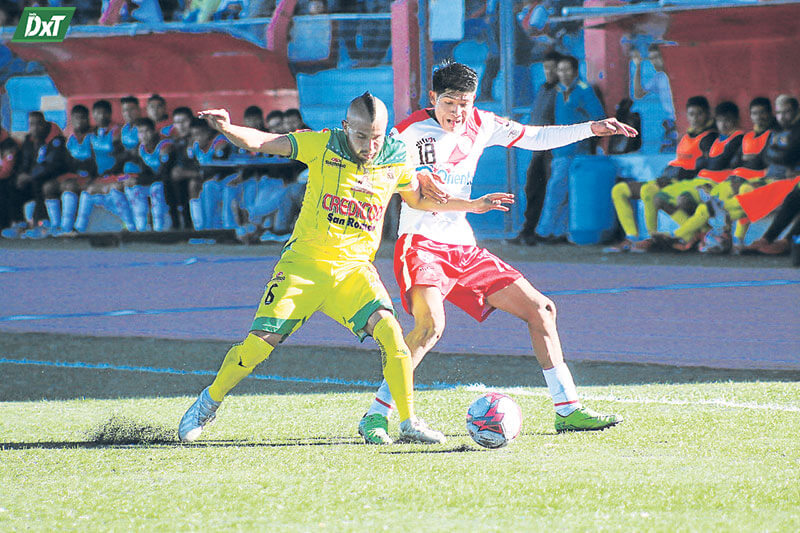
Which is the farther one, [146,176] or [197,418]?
[146,176]

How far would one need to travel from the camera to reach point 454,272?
673 centimetres

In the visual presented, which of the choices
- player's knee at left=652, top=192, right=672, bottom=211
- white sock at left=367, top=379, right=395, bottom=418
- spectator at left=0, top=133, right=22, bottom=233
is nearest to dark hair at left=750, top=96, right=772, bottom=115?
player's knee at left=652, top=192, right=672, bottom=211

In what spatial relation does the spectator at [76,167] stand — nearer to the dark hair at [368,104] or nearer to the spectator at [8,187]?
the spectator at [8,187]

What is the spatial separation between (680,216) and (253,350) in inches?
413

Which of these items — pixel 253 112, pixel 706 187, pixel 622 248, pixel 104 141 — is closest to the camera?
pixel 706 187

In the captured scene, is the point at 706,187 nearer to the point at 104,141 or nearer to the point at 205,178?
the point at 205,178

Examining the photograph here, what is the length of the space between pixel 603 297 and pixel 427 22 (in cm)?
767

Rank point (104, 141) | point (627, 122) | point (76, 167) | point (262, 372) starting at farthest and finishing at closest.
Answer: point (76, 167), point (104, 141), point (627, 122), point (262, 372)

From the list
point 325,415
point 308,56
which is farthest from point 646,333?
point 308,56

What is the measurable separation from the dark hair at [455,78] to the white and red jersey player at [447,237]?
0.76ft

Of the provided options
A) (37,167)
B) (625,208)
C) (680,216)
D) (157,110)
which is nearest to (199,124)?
(157,110)

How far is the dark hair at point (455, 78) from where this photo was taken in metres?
6.62

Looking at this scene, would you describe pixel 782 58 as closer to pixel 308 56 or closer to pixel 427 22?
pixel 427 22

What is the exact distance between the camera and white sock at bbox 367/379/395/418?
6508 millimetres
